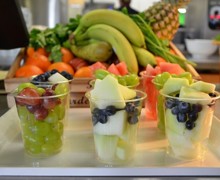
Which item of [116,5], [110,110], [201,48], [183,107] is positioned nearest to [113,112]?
[110,110]

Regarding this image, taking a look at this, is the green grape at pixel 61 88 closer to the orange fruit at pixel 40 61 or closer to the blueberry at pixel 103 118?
the blueberry at pixel 103 118

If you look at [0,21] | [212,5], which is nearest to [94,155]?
[0,21]

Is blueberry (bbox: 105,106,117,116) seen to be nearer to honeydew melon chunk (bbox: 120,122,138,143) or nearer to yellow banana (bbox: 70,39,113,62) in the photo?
honeydew melon chunk (bbox: 120,122,138,143)

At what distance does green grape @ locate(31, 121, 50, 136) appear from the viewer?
23.2 inches

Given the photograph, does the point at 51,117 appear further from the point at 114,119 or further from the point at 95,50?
the point at 95,50

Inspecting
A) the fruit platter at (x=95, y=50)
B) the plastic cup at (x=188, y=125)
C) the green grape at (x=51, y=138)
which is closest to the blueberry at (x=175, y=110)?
the plastic cup at (x=188, y=125)

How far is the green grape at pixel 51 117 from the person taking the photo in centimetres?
59

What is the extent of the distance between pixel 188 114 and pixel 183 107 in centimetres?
2

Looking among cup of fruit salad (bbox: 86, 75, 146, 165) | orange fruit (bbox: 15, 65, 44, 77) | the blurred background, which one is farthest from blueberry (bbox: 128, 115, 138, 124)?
the blurred background

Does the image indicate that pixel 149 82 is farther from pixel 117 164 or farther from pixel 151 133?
pixel 117 164

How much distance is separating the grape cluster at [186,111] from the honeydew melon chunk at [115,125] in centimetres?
8

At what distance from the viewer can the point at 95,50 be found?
1.03 metres

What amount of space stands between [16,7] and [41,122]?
454 millimetres

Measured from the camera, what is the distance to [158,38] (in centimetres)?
116
